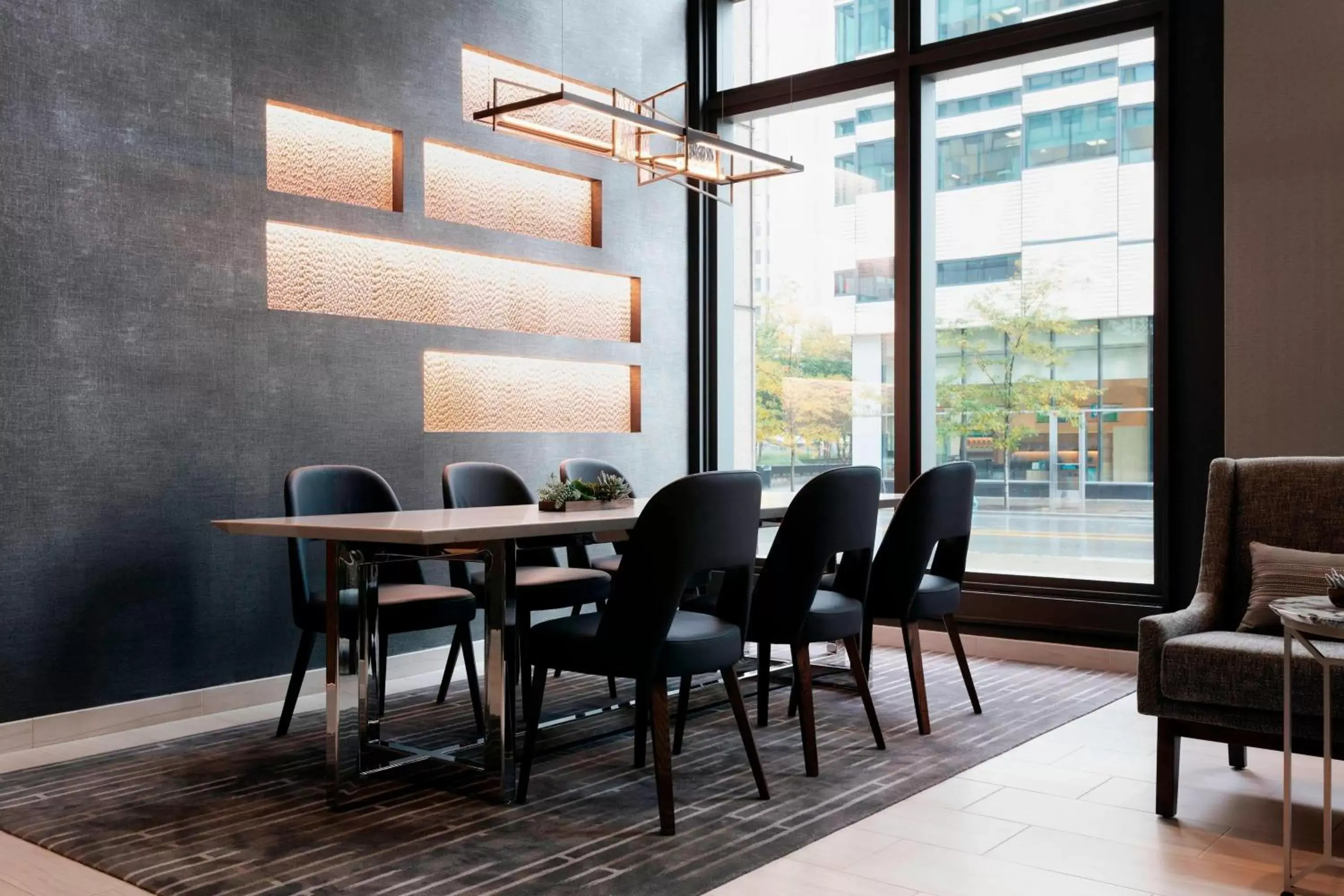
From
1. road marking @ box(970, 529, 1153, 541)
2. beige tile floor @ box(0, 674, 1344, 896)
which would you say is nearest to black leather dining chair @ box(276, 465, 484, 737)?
beige tile floor @ box(0, 674, 1344, 896)

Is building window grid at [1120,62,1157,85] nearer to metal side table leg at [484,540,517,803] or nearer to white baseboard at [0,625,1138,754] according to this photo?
white baseboard at [0,625,1138,754]

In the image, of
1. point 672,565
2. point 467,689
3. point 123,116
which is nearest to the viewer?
point 672,565

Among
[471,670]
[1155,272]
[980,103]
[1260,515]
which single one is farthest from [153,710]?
[980,103]

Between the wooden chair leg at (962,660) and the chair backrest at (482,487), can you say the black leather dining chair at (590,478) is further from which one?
the wooden chair leg at (962,660)

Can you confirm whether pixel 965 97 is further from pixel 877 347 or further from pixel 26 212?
pixel 26 212

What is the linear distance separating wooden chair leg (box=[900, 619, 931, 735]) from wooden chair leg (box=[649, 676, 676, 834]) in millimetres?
1282

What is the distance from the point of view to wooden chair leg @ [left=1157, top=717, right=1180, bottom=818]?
119 inches

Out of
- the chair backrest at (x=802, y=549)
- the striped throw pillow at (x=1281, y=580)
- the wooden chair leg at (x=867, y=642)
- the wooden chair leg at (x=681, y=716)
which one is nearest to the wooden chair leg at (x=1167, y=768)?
the striped throw pillow at (x=1281, y=580)

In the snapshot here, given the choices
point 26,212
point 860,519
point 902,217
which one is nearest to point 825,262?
point 902,217

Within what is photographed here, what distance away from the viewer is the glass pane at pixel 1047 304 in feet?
17.4

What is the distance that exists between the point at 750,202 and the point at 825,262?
2.14ft

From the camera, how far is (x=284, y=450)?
177 inches

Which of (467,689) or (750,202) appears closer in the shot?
(467,689)

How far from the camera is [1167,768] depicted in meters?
3.04
